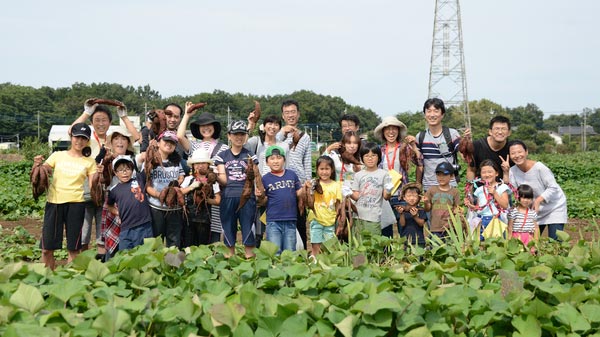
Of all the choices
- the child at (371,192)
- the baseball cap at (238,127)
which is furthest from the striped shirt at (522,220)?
the baseball cap at (238,127)

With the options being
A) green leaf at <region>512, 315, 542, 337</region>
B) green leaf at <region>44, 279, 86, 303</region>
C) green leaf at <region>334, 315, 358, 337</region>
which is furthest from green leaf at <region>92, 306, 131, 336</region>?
green leaf at <region>512, 315, 542, 337</region>

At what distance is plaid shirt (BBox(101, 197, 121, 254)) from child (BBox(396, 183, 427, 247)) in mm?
2704

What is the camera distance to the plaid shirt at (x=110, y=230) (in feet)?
20.4

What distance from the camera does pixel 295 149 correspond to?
6.81 m

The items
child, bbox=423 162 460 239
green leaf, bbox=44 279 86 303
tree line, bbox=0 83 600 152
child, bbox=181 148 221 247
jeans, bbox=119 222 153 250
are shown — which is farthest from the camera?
tree line, bbox=0 83 600 152

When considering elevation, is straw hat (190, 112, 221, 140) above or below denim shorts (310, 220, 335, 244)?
above

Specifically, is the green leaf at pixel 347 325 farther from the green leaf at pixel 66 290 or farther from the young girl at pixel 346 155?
the young girl at pixel 346 155

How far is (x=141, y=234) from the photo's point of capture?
19.5 ft

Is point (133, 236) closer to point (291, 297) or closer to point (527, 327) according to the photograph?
point (291, 297)

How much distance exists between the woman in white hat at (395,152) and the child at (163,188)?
79.2 inches

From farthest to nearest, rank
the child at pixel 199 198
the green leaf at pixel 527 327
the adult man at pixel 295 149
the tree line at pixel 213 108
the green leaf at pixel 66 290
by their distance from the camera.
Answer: the tree line at pixel 213 108 → the adult man at pixel 295 149 → the child at pixel 199 198 → the green leaf at pixel 66 290 → the green leaf at pixel 527 327

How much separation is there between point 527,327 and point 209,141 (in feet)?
14.3

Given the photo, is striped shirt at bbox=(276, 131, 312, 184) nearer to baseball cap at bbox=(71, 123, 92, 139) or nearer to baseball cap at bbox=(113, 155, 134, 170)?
baseball cap at bbox=(113, 155, 134, 170)

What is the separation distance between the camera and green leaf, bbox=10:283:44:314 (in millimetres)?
2672
